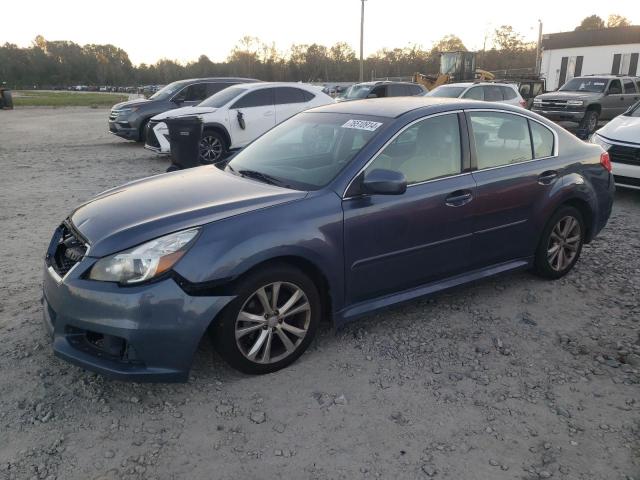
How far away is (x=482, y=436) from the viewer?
2.78 meters

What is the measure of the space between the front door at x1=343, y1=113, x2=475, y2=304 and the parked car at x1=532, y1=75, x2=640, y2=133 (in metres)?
14.6

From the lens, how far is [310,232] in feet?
10.6

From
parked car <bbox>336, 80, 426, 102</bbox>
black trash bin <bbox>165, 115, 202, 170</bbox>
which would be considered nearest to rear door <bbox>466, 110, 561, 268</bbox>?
black trash bin <bbox>165, 115, 202, 170</bbox>

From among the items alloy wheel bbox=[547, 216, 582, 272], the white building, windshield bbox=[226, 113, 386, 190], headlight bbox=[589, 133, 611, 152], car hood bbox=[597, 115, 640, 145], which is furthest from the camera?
the white building

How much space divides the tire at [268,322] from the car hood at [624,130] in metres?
6.56

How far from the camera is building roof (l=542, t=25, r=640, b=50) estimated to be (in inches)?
1687

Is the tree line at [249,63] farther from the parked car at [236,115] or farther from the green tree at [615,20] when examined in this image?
the parked car at [236,115]

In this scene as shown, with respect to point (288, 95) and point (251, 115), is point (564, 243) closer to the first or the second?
point (251, 115)

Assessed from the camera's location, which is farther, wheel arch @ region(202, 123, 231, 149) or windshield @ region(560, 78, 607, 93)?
windshield @ region(560, 78, 607, 93)

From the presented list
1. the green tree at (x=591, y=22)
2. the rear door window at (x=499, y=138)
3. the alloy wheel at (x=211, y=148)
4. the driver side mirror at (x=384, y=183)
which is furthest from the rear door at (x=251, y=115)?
the green tree at (x=591, y=22)

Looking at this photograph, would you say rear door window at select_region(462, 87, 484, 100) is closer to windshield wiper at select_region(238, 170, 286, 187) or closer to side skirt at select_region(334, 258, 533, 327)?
side skirt at select_region(334, 258, 533, 327)

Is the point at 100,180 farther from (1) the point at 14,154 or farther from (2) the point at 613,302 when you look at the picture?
(2) the point at 613,302

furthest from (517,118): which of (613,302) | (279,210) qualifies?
(279,210)

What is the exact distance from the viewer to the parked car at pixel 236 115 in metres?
10.6
